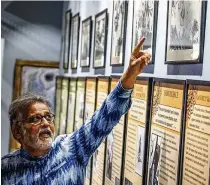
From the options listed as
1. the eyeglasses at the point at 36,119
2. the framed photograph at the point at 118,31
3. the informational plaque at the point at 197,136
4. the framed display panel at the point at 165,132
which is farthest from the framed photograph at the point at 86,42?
the informational plaque at the point at 197,136

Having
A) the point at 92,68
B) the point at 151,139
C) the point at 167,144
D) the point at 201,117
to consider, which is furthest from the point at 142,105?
the point at 92,68

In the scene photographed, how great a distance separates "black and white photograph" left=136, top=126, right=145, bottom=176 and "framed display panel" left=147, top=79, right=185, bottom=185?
9 centimetres

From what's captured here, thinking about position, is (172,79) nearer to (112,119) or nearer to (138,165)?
(112,119)

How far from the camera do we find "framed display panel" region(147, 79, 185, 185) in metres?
1.87

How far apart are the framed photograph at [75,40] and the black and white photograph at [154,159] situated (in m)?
2.22

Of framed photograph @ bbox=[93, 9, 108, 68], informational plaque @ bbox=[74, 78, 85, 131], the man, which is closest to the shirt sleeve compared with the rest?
the man

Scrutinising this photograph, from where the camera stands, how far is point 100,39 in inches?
133

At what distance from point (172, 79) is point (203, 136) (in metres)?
0.37

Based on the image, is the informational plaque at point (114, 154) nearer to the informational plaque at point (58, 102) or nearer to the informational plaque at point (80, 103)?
the informational plaque at point (80, 103)

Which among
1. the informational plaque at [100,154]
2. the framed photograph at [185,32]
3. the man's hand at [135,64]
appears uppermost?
the framed photograph at [185,32]

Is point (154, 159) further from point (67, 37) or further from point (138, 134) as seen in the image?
point (67, 37)

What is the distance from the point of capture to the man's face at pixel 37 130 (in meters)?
1.98

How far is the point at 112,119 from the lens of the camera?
2.06 m

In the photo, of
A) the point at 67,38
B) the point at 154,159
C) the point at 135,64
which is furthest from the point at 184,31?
the point at 67,38
